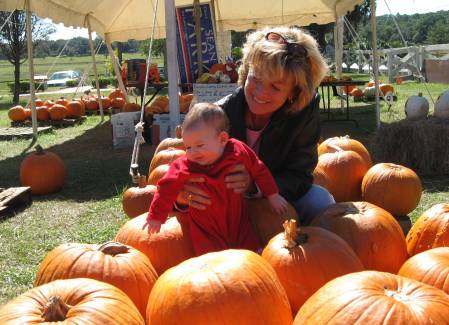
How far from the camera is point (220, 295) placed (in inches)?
64.9

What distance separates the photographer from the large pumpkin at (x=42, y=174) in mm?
5680

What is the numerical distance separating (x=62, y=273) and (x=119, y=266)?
0.22m

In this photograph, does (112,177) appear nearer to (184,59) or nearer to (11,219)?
(11,219)

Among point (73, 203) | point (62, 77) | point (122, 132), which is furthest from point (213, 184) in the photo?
point (62, 77)

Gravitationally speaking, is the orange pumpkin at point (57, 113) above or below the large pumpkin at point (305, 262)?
above

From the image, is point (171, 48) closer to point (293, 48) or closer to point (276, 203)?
point (293, 48)

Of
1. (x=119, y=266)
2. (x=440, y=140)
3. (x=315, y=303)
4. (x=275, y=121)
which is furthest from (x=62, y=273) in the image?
(x=440, y=140)

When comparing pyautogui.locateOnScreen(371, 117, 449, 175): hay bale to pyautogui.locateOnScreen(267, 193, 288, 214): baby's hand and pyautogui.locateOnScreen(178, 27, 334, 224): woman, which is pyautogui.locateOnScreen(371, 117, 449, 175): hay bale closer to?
pyautogui.locateOnScreen(178, 27, 334, 224): woman

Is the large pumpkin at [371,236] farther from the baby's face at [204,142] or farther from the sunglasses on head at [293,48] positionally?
the sunglasses on head at [293,48]

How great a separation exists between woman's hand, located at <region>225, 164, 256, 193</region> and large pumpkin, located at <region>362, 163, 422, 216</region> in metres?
1.55

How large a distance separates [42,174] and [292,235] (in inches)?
169

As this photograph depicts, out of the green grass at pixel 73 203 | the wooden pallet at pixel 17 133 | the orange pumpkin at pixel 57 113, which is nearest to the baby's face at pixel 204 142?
the green grass at pixel 73 203

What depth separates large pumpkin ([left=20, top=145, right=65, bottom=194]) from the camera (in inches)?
224

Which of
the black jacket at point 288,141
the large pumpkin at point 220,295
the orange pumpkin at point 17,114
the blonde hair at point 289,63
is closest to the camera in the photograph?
the large pumpkin at point 220,295
